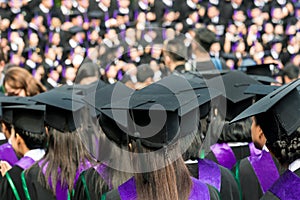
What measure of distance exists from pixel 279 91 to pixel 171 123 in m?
0.48

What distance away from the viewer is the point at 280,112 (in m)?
2.52

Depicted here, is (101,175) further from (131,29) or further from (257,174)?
(131,29)

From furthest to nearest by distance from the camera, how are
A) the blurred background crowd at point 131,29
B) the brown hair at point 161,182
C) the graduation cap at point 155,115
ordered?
the blurred background crowd at point 131,29 → the graduation cap at point 155,115 → the brown hair at point 161,182

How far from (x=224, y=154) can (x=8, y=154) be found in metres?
1.22

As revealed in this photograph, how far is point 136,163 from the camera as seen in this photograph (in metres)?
2.33

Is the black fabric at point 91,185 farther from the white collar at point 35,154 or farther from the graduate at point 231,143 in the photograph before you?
the graduate at point 231,143

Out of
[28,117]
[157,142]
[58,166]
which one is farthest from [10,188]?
[157,142]

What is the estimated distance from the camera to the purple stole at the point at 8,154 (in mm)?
3660

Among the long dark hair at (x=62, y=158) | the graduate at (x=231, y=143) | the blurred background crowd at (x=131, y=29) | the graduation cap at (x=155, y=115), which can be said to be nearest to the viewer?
the graduation cap at (x=155, y=115)

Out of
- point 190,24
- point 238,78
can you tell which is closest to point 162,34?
point 190,24

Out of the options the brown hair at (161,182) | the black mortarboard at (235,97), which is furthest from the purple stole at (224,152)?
the brown hair at (161,182)

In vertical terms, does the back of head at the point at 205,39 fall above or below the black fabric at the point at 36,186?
above

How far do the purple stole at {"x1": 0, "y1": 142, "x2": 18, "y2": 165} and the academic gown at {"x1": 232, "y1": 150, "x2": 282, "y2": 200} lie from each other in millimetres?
1331

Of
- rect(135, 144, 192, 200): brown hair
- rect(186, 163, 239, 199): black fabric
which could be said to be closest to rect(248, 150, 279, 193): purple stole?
rect(186, 163, 239, 199): black fabric
